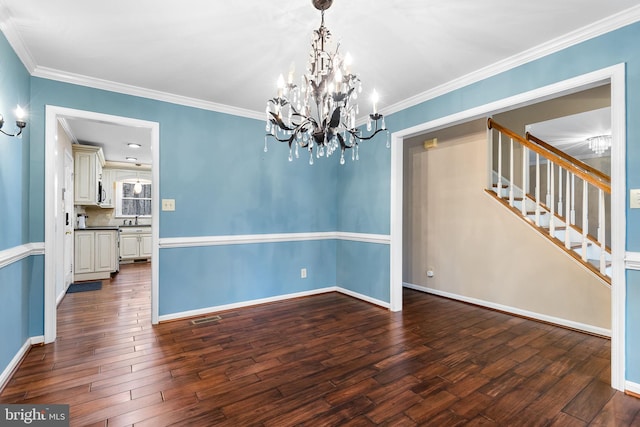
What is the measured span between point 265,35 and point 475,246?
11.2 feet

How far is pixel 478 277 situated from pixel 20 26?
16.1 ft

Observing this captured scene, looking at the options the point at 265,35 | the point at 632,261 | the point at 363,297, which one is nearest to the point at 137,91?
the point at 265,35

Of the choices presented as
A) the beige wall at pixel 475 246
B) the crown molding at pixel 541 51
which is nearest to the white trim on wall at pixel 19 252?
the crown molding at pixel 541 51

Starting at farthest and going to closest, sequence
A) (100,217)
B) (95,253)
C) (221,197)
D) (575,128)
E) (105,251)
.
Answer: (100,217) → (105,251) → (95,253) → (575,128) → (221,197)

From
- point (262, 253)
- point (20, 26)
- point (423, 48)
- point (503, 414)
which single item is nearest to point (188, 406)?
point (503, 414)

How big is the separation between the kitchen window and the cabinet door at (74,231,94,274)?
235 cm

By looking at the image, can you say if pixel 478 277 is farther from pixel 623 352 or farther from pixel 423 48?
pixel 423 48

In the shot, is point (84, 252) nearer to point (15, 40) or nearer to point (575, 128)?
point (15, 40)

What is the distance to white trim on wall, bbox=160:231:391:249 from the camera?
3395mm

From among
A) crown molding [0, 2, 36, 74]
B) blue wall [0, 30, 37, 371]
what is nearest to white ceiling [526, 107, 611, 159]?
crown molding [0, 2, 36, 74]

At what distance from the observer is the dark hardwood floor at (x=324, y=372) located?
1.79 m

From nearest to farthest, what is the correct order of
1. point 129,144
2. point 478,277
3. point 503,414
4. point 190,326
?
point 503,414
point 190,326
point 478,277
point 129,144

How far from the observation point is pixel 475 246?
3980mm

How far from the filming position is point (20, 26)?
2129 mm
